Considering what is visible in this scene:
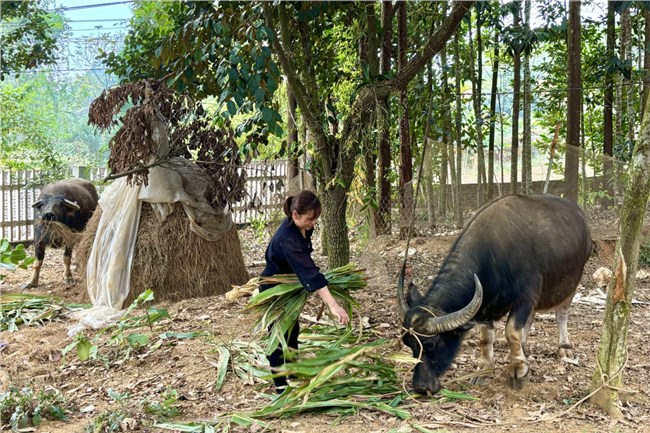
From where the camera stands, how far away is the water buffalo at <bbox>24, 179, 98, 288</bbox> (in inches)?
396

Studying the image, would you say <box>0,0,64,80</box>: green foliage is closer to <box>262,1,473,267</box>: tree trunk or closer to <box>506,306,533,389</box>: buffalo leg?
<box>262,1,473,267</box>: tree trunk

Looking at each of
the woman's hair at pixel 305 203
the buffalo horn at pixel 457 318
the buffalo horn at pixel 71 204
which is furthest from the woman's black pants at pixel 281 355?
the buffalo horn at pixel 71 204

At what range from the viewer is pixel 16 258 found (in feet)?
14.7

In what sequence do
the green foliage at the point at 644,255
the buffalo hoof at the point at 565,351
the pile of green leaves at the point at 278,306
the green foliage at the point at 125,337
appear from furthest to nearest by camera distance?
the green foliage at the point at 644,255, the buffalo hoof at the point at 565,351, the green foliage at the point at 125,337, the pile of green leaves at the point at 278,306

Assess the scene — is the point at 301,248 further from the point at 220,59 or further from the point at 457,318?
the point at 220,59

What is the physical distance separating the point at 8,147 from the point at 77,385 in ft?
49.1

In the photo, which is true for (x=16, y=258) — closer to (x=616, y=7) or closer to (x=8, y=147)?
(x=616, y=7)

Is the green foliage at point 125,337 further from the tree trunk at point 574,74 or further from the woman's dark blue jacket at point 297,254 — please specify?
the tree trunk at point 574,74

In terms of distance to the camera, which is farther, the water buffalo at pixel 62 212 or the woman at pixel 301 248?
the water buffalo at pixel 62 212

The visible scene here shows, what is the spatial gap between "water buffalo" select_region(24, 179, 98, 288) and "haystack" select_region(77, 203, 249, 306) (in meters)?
2.34

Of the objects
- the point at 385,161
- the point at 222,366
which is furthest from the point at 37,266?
the point at 385,161

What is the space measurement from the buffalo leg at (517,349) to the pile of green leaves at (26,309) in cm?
553

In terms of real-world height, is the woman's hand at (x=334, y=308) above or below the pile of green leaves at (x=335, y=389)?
above

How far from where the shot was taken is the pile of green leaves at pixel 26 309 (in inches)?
312
